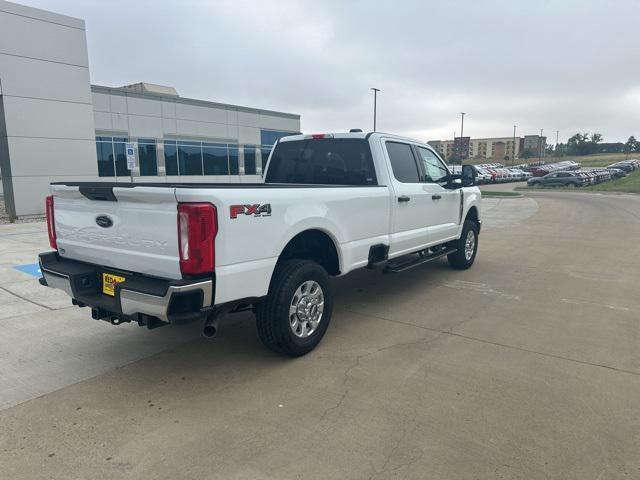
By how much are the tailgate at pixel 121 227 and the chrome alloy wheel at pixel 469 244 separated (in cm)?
580

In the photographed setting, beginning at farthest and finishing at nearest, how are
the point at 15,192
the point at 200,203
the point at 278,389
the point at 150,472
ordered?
the point at 15,192 → the point at 278,389 → the point at 200,203 → the point at 150,472

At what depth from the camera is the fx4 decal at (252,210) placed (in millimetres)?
3429

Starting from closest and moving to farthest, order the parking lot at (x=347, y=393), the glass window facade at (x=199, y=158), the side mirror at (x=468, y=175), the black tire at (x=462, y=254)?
1. the parking lot at (x=347, y=393)
2. the side mirror at (x=468, y=175)
3. the black tire at (x=462, y=254)
4. the glass window facade at (x=199, y=158)

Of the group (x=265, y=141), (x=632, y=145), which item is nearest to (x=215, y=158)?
(x=265, y=141)

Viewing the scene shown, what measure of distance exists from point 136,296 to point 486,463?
2.53m

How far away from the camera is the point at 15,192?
605 inches

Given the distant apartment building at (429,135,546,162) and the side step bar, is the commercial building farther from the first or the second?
the distant apartment building at (429,135,546,162)

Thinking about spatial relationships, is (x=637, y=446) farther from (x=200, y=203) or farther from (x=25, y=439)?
(x=25, y=439)

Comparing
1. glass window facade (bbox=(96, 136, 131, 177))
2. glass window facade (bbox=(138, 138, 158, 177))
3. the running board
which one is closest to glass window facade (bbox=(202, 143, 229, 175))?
glass window facade (bbox=(138, 138, 158, 177))

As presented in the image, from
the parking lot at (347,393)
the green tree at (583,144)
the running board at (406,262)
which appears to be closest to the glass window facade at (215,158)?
the parking lot at (347,393)

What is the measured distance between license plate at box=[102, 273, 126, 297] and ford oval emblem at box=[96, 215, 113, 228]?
1.31ft

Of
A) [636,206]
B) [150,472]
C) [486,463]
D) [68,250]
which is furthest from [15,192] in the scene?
[636,206]

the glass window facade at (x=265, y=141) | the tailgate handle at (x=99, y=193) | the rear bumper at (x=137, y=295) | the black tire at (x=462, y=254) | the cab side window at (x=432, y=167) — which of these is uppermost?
the glass window facade at (x=265, y=141)

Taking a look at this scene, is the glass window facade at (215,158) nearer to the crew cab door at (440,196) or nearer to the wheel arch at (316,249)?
the crew cab door at (440,196)
